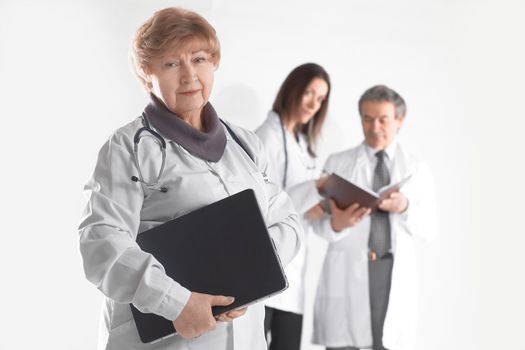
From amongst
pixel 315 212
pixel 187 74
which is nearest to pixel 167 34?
pixel 187 74

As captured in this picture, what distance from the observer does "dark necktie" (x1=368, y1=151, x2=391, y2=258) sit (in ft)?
10.4

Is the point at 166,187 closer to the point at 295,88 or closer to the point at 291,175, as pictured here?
the point at 291,175

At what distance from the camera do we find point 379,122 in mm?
3279

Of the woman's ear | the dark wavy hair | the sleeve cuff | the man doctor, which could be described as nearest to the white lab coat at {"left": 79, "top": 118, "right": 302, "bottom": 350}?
the sleeve cuff

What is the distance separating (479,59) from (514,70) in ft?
0.76

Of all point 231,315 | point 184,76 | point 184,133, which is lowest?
point 231,315

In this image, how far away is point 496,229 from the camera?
414 centimetres

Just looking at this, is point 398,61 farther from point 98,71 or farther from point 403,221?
point 98,71

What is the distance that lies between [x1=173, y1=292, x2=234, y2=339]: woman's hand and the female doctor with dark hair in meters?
1.69

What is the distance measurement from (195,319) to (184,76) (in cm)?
51

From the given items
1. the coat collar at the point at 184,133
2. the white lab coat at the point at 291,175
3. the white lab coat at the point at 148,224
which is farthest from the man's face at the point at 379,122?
the coat collar at the point at 184,133

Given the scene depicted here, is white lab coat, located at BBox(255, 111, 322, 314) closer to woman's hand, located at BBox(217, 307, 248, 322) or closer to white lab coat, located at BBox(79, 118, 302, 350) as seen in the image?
white lab coat, located at BBox(79, 118, 302, 350)

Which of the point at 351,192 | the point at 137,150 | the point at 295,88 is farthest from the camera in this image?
the point at 295,88

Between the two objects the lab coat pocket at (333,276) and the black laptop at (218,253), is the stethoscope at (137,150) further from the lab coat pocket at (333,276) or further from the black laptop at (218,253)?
the lab coat pocket at (333,276)
